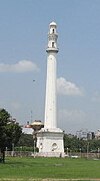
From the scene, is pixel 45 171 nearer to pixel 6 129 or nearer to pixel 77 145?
pixel 6 129

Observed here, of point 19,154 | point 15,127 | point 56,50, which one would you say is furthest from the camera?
point 56,50

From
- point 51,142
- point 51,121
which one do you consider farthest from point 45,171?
point 51,142

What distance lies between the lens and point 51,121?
388 ft

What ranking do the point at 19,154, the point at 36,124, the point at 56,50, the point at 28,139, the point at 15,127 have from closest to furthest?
1. the point at 15,127
2. the point at 19,154
3. the point at 56,50
4. the point at 28,139
5. the point at 36,124

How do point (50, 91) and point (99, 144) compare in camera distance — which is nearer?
point (50, 91)

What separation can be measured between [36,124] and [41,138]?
6628cm

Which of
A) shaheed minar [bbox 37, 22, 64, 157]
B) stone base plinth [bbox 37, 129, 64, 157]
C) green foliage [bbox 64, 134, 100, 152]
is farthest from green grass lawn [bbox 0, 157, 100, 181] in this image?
green foliage [bbox 64, 134, 100, 152]

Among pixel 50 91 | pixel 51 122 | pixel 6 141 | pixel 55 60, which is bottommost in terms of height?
pixel 6 141

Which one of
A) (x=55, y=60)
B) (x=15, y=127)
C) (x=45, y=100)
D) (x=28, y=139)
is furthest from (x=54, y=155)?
(x=15, y=127)

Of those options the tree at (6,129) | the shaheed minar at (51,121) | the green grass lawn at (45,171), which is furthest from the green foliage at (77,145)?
the green grass lawn at (45,171)

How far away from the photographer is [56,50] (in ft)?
396

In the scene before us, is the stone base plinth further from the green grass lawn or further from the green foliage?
the green grass lawn

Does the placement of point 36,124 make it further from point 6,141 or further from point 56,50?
point 6,141

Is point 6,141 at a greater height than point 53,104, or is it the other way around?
point 53,104
